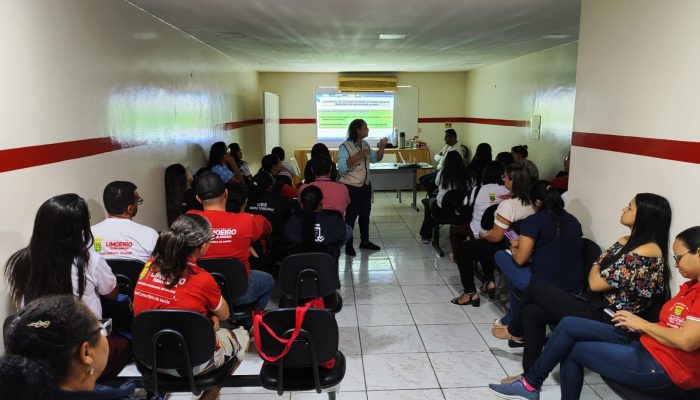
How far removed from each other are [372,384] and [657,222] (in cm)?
175

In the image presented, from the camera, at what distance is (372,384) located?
9.33 feet

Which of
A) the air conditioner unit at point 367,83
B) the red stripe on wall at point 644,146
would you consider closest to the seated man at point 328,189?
the red stripe on wall at point 644,146

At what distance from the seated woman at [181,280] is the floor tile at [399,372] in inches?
42.3

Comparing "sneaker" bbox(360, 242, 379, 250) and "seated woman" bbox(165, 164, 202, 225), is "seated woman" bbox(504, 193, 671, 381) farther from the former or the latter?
"seated woman" bbox(165, 164, 202, 225)

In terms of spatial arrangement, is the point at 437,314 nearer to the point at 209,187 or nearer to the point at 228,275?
the point at 228,275

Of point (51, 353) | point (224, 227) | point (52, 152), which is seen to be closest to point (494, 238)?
point (224, 227)

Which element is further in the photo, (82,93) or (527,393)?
(82,93)

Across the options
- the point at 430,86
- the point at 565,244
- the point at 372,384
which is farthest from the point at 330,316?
the point at 430,86

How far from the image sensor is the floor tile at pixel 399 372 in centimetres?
284

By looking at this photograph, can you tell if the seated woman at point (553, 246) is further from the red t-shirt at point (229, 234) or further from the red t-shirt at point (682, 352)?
the red t-shirt at point (229, 234)

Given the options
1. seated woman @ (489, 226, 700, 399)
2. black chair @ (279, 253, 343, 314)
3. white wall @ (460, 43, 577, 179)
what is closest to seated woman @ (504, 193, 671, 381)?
seated woman @ (489, 226, 700, 399)

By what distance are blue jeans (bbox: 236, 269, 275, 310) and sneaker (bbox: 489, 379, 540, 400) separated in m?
1.46

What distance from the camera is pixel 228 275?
2.74 metres

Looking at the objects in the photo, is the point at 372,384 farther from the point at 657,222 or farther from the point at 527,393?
the point at 657,222
